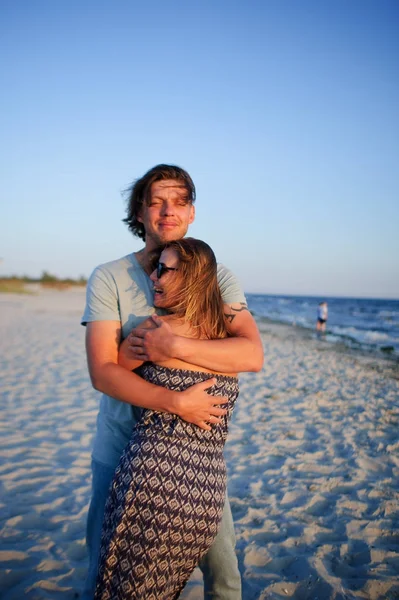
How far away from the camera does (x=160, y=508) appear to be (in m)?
1.46

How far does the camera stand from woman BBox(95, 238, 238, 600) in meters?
1.42

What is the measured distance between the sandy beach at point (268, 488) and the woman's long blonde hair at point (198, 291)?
1956 millimetres

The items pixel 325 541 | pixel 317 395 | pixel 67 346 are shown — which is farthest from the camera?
pixel 67 346

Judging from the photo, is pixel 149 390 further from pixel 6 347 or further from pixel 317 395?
pixel 6 347

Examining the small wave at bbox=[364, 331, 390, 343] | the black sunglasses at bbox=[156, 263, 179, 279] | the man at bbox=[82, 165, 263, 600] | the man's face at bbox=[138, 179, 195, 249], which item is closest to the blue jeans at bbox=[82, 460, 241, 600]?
the man at bbox=[82, 165, 263, 600]

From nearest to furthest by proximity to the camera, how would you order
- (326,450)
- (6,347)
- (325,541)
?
(325,541) → (326,450) → (6,347)

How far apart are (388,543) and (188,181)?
3.19 meters

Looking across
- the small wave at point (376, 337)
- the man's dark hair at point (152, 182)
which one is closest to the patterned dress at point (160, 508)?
the man's dark hair at point (152, 182)

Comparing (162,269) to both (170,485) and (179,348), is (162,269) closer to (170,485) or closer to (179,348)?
(179,348)

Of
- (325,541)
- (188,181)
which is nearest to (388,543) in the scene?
(325,541)

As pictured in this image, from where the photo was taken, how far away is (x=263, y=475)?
14.4 feet

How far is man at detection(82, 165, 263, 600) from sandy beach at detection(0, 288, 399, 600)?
45.3 inches

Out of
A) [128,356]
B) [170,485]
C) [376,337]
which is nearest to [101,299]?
[128,356]

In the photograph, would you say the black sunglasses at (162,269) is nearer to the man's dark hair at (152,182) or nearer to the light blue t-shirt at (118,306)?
the light blue t-shirt at (118,306)
